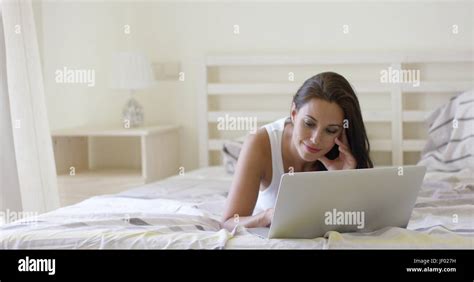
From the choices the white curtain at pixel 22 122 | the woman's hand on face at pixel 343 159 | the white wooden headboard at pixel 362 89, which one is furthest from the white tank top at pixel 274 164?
the white wooden headboard at pixel 362 89

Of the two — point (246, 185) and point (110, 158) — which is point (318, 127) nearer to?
point (246, 185)

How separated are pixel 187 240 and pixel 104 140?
2.27 meters

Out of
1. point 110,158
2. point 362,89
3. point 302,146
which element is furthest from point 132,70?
point 302,146

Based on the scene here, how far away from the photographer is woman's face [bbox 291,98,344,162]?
1.74 meters

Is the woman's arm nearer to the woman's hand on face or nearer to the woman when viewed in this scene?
the woman

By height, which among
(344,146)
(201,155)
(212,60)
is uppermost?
(212,60)

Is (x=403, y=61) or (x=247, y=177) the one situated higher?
(x=403, y=61)

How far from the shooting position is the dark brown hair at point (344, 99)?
1.75m

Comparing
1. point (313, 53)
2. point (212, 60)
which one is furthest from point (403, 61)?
point (212, 60)

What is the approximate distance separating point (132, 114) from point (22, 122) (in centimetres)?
72

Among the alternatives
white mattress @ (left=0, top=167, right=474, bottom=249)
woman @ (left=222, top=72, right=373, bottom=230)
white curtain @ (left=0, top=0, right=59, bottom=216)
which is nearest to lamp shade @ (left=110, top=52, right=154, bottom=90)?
white curtain @ (left=0, top=0, right=59, bottom=216)

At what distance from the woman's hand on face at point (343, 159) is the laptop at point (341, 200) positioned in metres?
0.25
